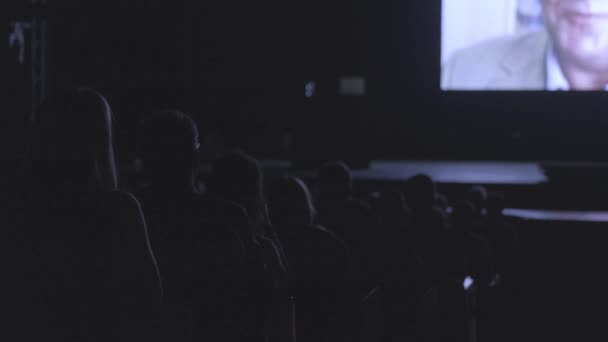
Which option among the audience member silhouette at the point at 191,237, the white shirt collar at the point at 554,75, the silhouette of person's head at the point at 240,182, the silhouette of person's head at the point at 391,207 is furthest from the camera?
the white shirt collar at the point at 554,75

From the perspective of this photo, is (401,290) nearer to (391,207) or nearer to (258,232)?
(391,207)

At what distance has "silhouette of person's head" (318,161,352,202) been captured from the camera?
3.05 meters

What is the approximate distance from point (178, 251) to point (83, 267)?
385mm

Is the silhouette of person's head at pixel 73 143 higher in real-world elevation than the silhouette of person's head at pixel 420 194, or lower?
higher

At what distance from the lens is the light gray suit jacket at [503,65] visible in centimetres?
832

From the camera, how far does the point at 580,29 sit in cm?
795

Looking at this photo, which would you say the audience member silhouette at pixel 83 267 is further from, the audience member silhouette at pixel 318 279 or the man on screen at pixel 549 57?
the man on screen at pixel 549 57

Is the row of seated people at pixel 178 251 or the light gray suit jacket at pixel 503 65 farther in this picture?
the light gray suit jacket at pixel 503 65

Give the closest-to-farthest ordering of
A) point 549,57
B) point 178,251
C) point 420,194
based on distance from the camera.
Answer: point 178,251, point 420,194, point 549,57

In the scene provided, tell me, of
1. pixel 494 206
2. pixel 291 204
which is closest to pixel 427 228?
pixel 291 204

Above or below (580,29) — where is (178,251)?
below

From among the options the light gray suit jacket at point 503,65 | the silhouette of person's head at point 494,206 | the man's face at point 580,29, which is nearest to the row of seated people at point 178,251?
the silhouette of person's head at point 494,206

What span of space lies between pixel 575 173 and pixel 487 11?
1917 millimetres

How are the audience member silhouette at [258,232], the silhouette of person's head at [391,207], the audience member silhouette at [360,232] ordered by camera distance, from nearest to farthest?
the audience member silhouette at [258,232] → the audience member silhouette at [360,232] → the silhouette of person's head at [391,207]
